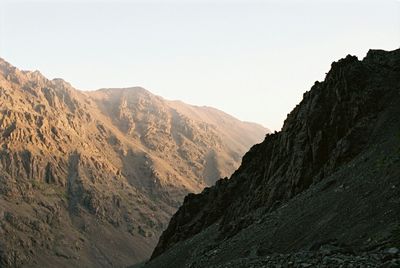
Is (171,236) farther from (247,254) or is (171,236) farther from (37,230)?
(37,230)

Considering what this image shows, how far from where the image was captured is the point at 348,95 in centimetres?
5141

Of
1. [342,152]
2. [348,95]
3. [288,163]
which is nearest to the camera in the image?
[342,152]

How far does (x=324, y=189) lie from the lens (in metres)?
39.2

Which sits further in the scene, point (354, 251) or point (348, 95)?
point (348, 95)

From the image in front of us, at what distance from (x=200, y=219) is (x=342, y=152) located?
3433 cm

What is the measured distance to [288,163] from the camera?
55750 mm

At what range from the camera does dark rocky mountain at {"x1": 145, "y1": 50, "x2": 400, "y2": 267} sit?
2441 centimetres

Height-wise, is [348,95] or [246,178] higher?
[348,95]

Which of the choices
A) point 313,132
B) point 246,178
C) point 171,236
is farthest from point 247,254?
point 171,236

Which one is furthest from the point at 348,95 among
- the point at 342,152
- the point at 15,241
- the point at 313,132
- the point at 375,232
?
the point at 15,241

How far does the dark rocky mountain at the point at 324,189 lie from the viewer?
24.4 meters

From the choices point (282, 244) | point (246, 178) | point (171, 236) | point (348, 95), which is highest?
point (348, 95)

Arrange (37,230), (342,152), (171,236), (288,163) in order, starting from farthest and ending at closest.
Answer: (37,230) < (171,236) < (288,163) < (342,152)

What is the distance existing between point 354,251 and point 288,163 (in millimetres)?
33518
